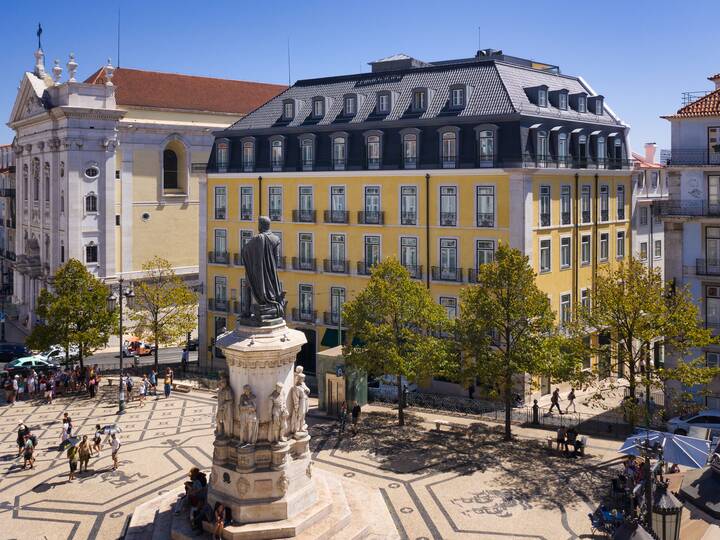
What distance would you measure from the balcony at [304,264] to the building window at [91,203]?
22.0 metres

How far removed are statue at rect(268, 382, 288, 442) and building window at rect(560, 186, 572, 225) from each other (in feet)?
82.1

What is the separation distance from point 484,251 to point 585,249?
6804 millimetres

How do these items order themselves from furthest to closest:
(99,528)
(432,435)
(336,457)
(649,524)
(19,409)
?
(19,409) < (432,435) < (336,457) < (99,528) < (649,524)

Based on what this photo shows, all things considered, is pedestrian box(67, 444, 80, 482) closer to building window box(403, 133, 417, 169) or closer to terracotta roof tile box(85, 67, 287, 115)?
building window box(403, 133, 417, 169)

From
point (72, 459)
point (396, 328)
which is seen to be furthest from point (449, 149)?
point (72, 459)

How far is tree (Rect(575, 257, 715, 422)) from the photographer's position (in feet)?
92.8

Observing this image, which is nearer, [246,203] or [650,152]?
[246,203]

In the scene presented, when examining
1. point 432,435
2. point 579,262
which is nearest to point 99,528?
point 432,435

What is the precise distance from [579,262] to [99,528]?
2898 cm

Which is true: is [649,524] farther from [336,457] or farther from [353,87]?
[353,87]

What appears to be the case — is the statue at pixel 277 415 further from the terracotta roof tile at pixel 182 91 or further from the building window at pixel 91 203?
the terracotta roof tile at pixel 182 91

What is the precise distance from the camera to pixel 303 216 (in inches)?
1849

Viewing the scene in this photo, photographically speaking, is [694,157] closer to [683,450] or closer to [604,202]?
[604,202]

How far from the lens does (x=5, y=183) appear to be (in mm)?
83812
